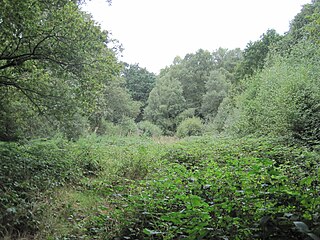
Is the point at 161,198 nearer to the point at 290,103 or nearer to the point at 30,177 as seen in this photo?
the point at 30,177

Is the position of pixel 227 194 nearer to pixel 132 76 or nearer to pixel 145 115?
pixel 145 115

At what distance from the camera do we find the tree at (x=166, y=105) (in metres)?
32.1

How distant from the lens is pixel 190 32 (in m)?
51.1

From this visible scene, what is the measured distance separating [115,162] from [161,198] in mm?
3359

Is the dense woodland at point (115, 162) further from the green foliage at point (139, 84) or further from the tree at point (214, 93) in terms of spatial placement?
the green foliage at point (139, 84)

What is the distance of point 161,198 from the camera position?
9.57ft

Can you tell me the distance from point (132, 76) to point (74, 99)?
39.6m

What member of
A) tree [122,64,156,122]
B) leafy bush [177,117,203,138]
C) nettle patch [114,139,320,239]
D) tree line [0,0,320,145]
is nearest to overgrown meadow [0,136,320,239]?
nettle patch [114,139,320,239]

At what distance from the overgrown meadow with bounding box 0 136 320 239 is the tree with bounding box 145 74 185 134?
25.4m

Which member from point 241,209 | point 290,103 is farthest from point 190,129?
point 241,209

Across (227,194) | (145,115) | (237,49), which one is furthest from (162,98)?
(227,194)

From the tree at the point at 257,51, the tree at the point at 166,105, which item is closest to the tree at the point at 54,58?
the tree at the point at 257,51

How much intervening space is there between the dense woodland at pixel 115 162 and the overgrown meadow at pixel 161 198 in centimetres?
2

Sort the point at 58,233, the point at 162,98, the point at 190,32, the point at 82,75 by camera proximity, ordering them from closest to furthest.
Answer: the point at 58,233 < the point at 82,75 < the point at 162,98 < the point at 190,32
